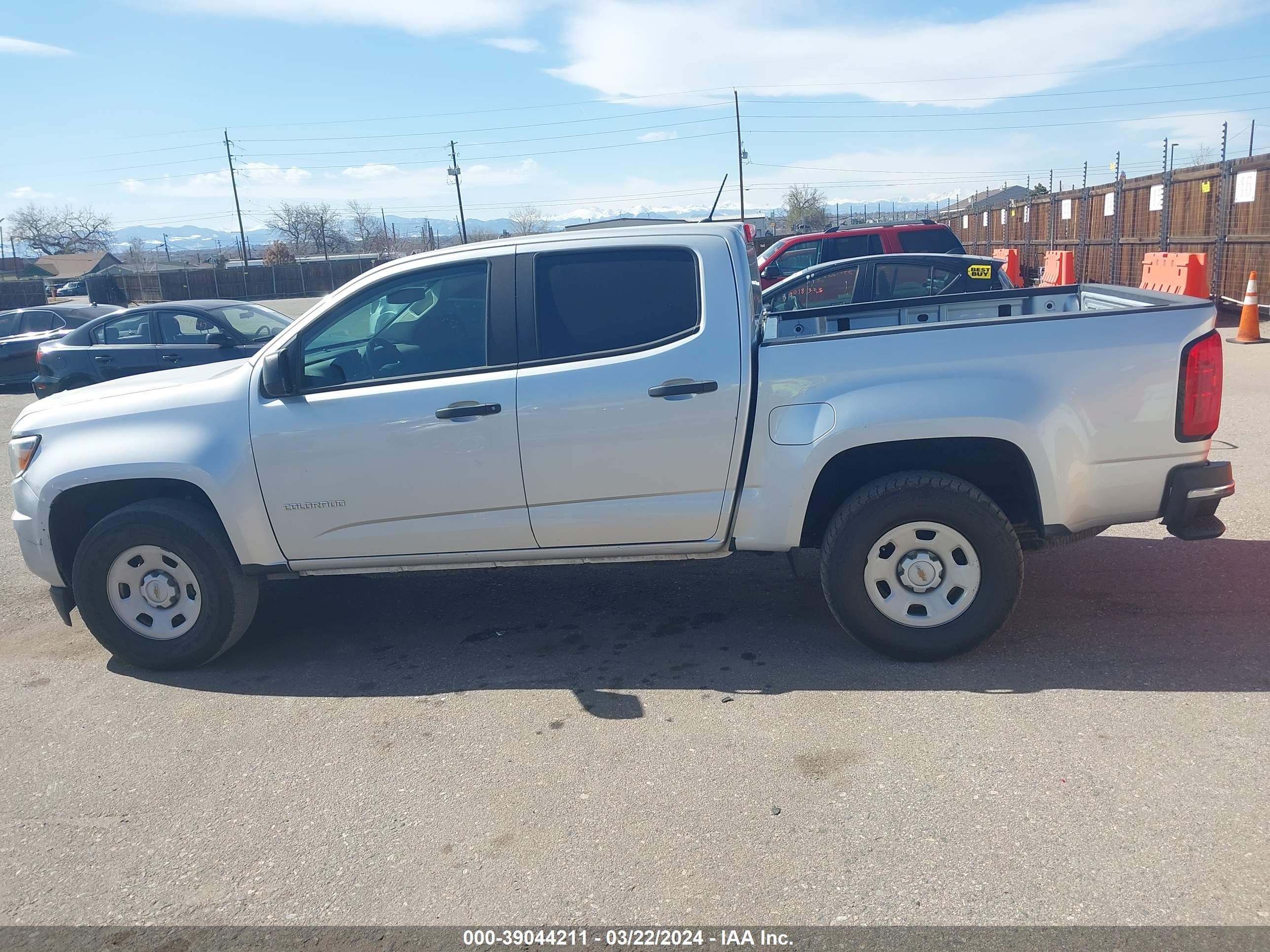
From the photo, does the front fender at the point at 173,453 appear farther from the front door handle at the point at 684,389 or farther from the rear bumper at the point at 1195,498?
the rear bumper at the point at 1195,498

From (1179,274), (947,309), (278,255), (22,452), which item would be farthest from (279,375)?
(278,255)

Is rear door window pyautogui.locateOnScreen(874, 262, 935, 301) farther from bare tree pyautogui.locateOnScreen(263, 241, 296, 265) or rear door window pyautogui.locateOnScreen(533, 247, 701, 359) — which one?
bare tree pyautogui.locateOnScreen(263, 241, 296, 265)

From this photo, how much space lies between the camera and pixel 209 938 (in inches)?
117

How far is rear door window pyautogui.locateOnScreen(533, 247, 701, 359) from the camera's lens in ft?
14.9

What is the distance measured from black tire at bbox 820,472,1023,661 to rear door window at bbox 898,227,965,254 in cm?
1025

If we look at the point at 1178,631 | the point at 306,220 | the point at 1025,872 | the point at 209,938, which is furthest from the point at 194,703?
the point at 306,220

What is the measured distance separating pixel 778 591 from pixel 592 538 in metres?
1.39

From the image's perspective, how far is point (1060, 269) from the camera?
672 inches

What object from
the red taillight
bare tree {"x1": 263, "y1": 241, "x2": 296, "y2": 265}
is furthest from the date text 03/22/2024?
bare tree {"x1": 263, "y1": 241, "x2": 296, "y2": 265}

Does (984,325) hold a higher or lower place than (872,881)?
higher

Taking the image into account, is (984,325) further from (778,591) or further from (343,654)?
(343,654)

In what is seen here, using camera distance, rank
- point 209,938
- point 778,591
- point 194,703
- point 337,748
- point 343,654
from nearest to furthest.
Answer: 1. point 209,938
2. point 337,748
3. point 194,703
4. point 343,654
5. point 778,591

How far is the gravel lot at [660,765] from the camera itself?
304 cm

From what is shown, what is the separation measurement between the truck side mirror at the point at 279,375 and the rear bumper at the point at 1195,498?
154 inches
